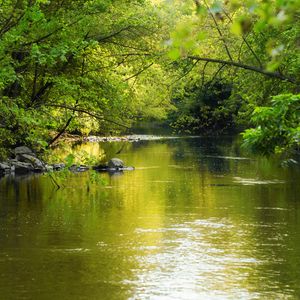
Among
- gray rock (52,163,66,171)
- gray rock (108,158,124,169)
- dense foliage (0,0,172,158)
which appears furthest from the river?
gray rock (108,158,124,169)

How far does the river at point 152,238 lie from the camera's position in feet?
42.0

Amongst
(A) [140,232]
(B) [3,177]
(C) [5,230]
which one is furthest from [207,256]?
(B) [3,177]

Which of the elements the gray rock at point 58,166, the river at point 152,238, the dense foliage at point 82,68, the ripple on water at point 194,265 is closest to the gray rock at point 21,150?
the gray rock at point 58,166

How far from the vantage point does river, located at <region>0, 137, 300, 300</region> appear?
12.8 m

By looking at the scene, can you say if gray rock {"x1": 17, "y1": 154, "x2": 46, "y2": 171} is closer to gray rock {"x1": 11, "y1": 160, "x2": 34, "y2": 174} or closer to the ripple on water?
gray rock {"x1": 11, "y1": 160, "x2": 34, "y2": 174}

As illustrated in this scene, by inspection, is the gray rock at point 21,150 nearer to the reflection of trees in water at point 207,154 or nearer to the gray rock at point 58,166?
the gray rock at point 58,166

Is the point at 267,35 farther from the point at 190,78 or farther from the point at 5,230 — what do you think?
the point at 5,230

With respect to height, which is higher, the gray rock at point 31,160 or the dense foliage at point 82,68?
the dense foliage at point 82,68

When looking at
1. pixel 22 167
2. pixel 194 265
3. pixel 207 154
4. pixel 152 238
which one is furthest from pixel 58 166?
pixel 194 265

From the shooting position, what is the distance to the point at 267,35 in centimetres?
1930

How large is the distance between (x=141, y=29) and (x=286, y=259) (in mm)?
16365

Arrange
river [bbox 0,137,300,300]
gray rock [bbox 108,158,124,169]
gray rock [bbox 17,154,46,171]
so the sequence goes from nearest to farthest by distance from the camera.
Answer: river [bbox 0,137,300,300]
gray rock [bbox 17,154,46,171]
gray rock [bbox 108,158,124,169]

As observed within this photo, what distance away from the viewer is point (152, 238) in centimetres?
1722

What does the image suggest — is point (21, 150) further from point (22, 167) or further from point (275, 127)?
point (275, 127)
